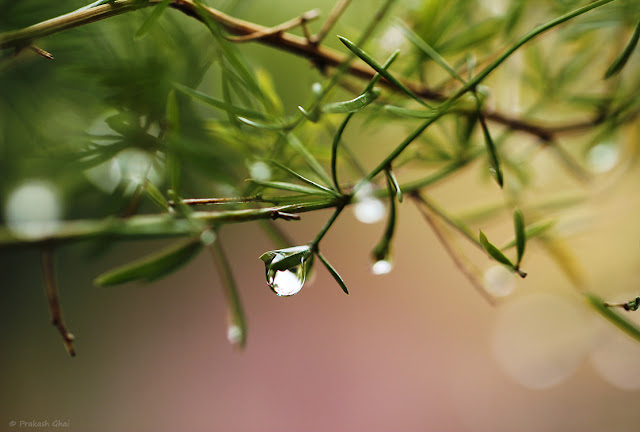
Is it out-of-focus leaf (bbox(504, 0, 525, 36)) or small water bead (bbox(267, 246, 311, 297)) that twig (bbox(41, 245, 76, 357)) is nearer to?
small water bead (bbox(267, 246, 311, 297))

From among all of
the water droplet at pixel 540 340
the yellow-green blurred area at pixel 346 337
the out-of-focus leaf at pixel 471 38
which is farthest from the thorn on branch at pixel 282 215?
the water droplet at pixel 540 340

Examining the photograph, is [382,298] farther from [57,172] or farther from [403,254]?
[57,172]

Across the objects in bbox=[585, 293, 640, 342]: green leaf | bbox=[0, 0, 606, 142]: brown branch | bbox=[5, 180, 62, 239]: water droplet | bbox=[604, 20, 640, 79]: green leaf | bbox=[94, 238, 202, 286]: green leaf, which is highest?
bbox=[5, 180, 62, 239]: water droplet

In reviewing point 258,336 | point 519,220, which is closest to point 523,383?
point 258,336

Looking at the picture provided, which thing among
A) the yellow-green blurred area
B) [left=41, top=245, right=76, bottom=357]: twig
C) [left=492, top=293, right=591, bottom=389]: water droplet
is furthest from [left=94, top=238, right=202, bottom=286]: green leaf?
[left=492, top=293, right=591, bottom=389]: water droplet

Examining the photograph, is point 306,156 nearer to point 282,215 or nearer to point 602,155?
point 282,215

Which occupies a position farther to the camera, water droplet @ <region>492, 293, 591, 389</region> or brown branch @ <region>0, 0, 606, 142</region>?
water droplet @ <region>492, 293, 591, 389</region>

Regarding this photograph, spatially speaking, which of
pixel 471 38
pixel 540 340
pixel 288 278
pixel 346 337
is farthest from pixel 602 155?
pixel 346 337
